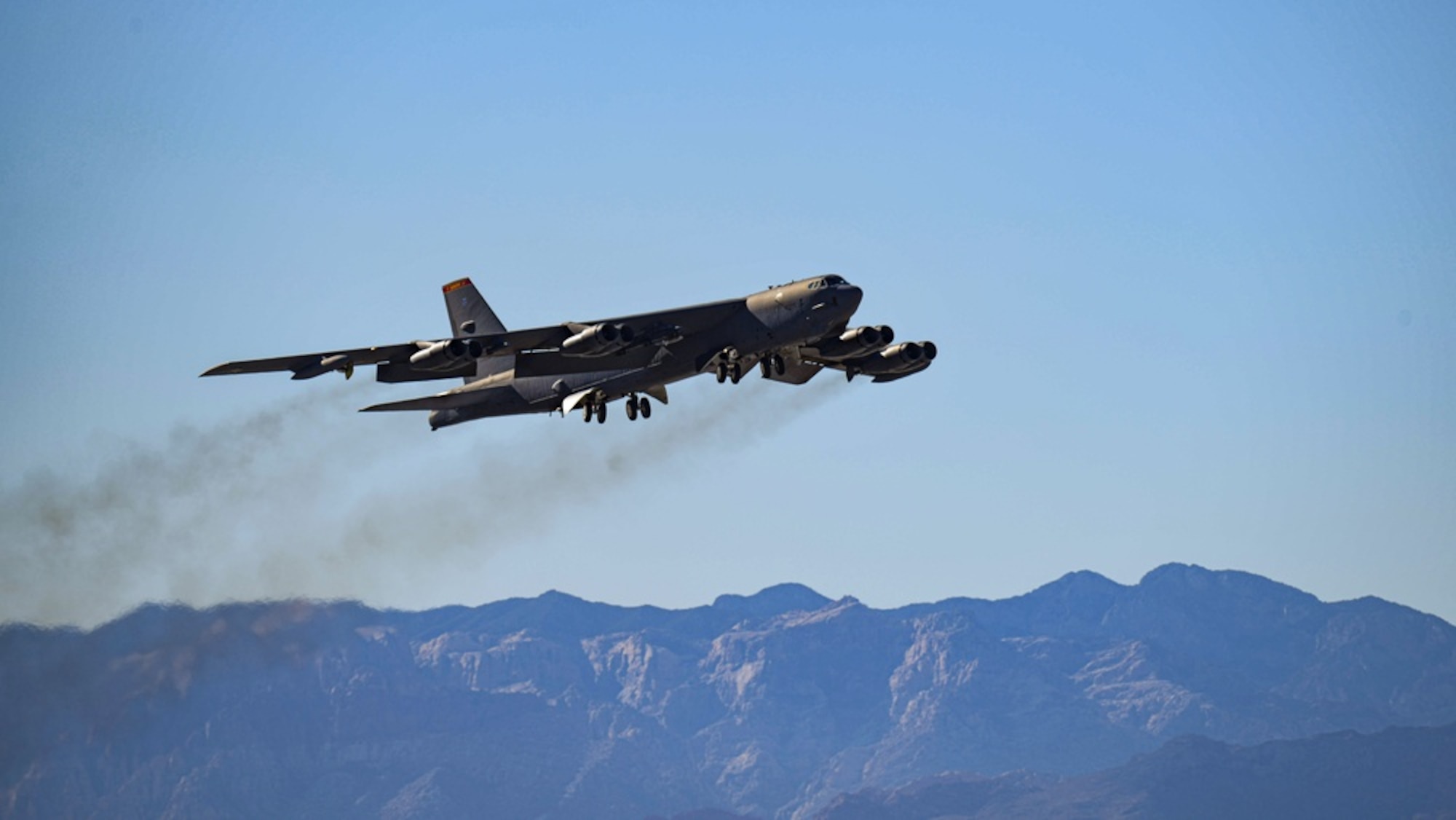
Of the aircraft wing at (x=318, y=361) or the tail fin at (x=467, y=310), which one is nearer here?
the aircraft wing at (x=318, y=361)

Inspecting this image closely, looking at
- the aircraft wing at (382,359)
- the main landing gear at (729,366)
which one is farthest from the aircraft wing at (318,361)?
the main landing gear at (729,366)

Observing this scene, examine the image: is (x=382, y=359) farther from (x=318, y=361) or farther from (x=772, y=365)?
(x=772, y=365)

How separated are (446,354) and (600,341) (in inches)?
202

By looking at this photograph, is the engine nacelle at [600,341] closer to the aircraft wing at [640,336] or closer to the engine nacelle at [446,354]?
the aircraft wing at [640,336]

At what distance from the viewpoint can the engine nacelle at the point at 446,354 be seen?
6512cm

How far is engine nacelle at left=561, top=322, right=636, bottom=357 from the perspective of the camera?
66.7 m

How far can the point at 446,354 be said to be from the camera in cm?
6512

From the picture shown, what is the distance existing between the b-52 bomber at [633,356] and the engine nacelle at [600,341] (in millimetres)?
34

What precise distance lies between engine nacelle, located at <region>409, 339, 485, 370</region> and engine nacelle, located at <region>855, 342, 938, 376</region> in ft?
51.7

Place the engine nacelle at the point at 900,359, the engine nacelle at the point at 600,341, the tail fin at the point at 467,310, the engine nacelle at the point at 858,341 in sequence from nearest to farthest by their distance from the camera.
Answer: the engine nacelle at the point at 600,341 → the engine nacelle at the point at 858,341 → the engine nacelle at the point at 900,359 → the tail fin at the point at 467,310

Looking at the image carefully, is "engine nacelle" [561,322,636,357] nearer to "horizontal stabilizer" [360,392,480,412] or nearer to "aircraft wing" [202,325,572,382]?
"aircraft wing" [202,325,572,382]

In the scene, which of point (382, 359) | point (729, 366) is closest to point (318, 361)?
point (382, 359)

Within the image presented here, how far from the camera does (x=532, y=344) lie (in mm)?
69250

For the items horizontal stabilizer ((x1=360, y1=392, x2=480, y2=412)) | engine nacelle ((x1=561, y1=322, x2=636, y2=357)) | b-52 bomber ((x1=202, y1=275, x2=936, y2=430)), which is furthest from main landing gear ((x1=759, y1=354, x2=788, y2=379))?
horizontal stabilizer ((x1=360, y1=392, x2=480, y2=412))
